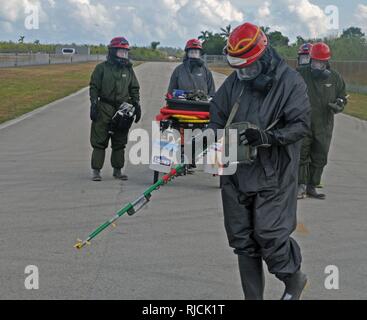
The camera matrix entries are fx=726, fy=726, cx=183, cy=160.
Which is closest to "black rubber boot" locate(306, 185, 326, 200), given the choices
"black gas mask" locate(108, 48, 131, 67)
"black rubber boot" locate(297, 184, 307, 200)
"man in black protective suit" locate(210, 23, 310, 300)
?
"black rubber boot" locate(297, 184, 307, 200)

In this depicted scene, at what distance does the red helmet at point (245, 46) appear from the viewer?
448 centimetres

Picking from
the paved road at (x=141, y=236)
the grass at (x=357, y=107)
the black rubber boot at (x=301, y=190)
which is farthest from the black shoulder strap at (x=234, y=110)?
the grass at (x=357, y=107)

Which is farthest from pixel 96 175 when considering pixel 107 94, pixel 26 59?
pixel 26 59

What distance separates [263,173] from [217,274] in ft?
5.50

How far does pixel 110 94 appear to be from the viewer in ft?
33.6

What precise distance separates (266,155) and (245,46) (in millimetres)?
695

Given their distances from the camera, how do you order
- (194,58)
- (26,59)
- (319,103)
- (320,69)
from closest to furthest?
1. (320,69)
2. (319,103)
3. (194,58)
4. (26,59)

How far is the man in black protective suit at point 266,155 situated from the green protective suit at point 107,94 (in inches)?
224

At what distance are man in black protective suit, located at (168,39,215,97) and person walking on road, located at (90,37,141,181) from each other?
0.85 metres

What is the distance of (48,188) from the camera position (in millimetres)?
9750

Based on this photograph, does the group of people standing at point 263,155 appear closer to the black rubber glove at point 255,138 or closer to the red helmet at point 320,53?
the black rubber glove at point 255,138

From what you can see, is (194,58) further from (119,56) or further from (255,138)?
(255,138)

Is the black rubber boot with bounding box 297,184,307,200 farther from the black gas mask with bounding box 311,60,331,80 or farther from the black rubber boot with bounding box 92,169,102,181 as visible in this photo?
the black rubber boot with bounding box 92,169,102,181
